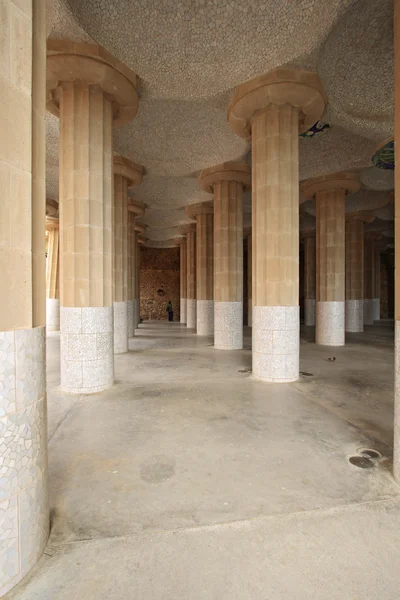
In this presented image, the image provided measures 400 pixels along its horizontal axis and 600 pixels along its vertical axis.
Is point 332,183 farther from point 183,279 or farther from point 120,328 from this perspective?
point 183,279

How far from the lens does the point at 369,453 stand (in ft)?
12.8

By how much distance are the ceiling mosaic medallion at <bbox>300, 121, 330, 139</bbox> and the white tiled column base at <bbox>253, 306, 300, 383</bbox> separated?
4.92 meters

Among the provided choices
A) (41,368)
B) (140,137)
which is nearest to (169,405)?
(41,368)

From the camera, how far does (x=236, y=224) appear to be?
39.4ft

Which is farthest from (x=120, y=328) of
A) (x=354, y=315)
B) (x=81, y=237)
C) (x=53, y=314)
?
(x=354, y=315)

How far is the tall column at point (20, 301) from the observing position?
2010 millimetres

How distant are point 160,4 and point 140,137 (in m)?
5.17

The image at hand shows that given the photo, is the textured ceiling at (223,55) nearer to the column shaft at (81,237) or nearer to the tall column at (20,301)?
the column shaft at (81,237)

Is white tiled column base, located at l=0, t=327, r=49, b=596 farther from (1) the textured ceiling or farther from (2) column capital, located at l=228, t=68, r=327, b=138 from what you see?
(2) column capital, located at l=228, t=68, r=327, b=138

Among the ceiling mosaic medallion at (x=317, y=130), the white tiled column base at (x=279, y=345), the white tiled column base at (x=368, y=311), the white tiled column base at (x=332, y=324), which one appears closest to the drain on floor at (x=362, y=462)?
the white tiled column base at (x=279, y=345)

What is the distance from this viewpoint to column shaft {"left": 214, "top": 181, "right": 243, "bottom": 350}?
39.1 ft

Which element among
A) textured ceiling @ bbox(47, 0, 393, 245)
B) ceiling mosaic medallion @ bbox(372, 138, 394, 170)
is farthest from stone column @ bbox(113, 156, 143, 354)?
ceiling mosaic medallion @ bbox(372, 138, 394, 170)

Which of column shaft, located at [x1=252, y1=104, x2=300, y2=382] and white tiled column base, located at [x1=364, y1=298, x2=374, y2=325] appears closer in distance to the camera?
column shaft, located at [x1=252, y1=104, x2=300, y2=382]

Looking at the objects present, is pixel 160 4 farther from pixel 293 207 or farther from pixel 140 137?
pixel 140 137
